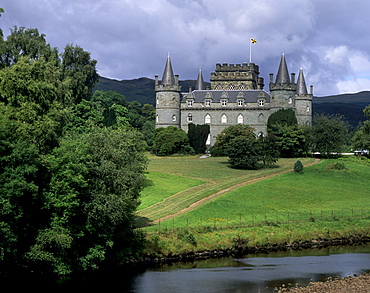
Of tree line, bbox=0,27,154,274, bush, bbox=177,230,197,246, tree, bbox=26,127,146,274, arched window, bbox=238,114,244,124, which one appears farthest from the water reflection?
arched window, bbox=238,114,244,124

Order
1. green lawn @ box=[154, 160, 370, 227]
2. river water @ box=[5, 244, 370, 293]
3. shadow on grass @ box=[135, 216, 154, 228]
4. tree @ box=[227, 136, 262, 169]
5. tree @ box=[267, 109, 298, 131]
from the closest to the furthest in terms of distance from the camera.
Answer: river water @ box=[5, 244, 370, 293], shadow on grass @ box=[135, 216, 154, 228], green lawn @ box=[154, 160, 370, 227], tree @ box=[227, 136, 262, 169], tree @ box=[267, 109, 298, 131]

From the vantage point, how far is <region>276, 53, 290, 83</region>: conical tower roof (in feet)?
334

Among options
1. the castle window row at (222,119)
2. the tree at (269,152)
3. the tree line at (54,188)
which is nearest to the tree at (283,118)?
the castle window row at (222,119)

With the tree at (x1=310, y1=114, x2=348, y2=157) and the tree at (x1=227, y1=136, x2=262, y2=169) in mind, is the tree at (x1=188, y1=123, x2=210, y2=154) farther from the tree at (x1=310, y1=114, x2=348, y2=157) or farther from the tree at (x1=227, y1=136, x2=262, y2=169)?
the tree at (x1=227, y1=136, x2=262, y2=169)

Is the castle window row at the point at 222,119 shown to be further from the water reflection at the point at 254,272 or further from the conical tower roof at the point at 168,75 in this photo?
the water reflection at the point at 254,272

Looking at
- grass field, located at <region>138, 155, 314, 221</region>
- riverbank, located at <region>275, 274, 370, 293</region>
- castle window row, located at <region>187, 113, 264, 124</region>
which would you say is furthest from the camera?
castle window row, located at <region>187, 113, 264, 124</region>

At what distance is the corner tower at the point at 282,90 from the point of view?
101312 millimetres

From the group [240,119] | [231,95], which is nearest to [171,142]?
[240,119]

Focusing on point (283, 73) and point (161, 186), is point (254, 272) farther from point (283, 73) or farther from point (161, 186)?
point (283, 73)

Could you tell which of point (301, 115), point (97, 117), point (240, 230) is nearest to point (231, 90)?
point (301, 115)

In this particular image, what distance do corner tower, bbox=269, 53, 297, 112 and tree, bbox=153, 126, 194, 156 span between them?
17.2 metres

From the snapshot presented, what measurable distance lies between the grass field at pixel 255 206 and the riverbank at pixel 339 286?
1086cm

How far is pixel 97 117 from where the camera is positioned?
76.7 meters

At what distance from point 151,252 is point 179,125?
66936 millimetres
